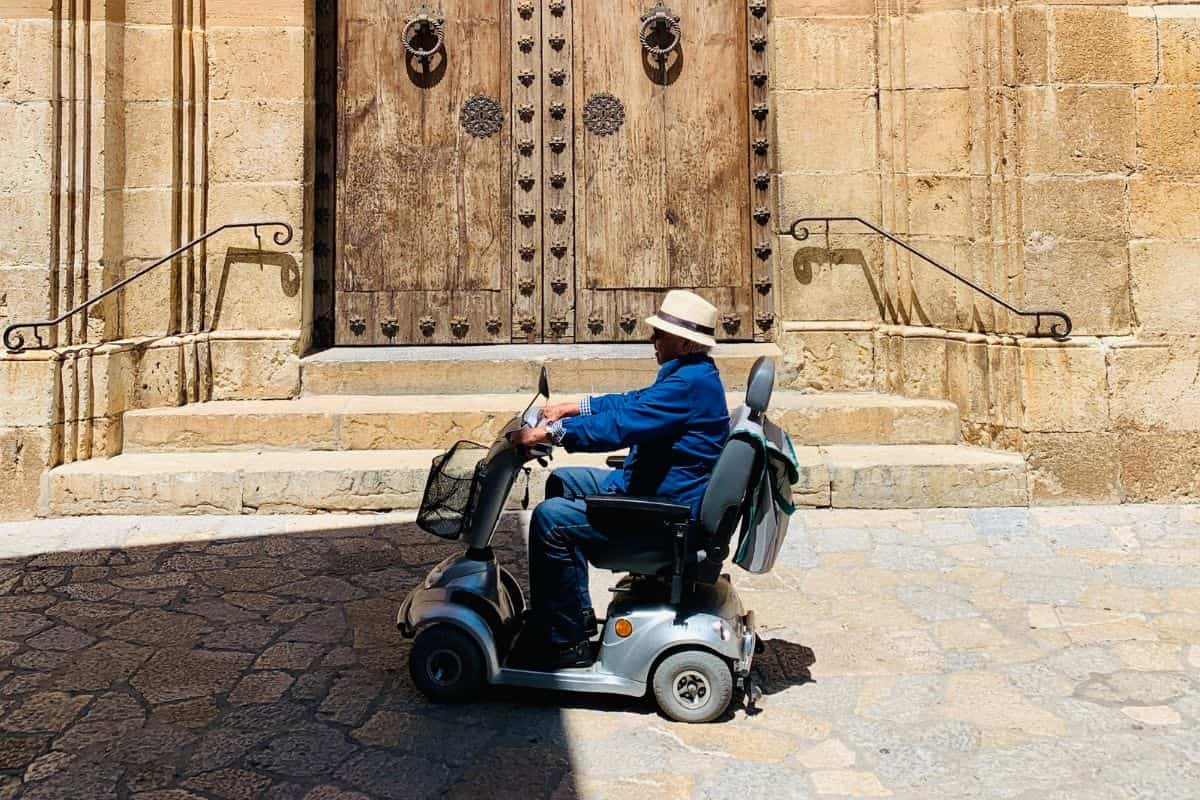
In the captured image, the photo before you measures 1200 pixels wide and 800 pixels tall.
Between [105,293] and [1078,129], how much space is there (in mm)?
5560

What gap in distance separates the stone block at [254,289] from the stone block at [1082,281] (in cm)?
437

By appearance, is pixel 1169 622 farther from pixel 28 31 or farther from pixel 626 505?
pixel 28 31

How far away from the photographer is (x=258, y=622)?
14.1ft

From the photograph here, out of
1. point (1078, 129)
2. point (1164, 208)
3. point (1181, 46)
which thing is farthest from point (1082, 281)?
point (1181, 46)

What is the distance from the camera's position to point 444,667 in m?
3.52

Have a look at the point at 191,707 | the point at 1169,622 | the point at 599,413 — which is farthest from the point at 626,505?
the point at 1169,622

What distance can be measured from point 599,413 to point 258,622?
70.4 inches

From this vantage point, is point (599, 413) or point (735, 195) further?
point (735, 195)

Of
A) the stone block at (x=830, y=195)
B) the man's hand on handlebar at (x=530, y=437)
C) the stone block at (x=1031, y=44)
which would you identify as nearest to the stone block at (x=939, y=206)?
the stone block at (x=830, y=195)

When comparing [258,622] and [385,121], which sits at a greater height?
[385,121]

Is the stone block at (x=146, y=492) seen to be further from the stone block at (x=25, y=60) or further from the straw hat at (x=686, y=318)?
the straw hat at (x=686, y=318)

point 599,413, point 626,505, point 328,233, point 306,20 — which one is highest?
point 306,20

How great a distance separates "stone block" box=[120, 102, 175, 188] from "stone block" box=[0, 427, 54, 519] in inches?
65.4

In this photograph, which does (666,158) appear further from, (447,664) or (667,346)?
(447,664)
